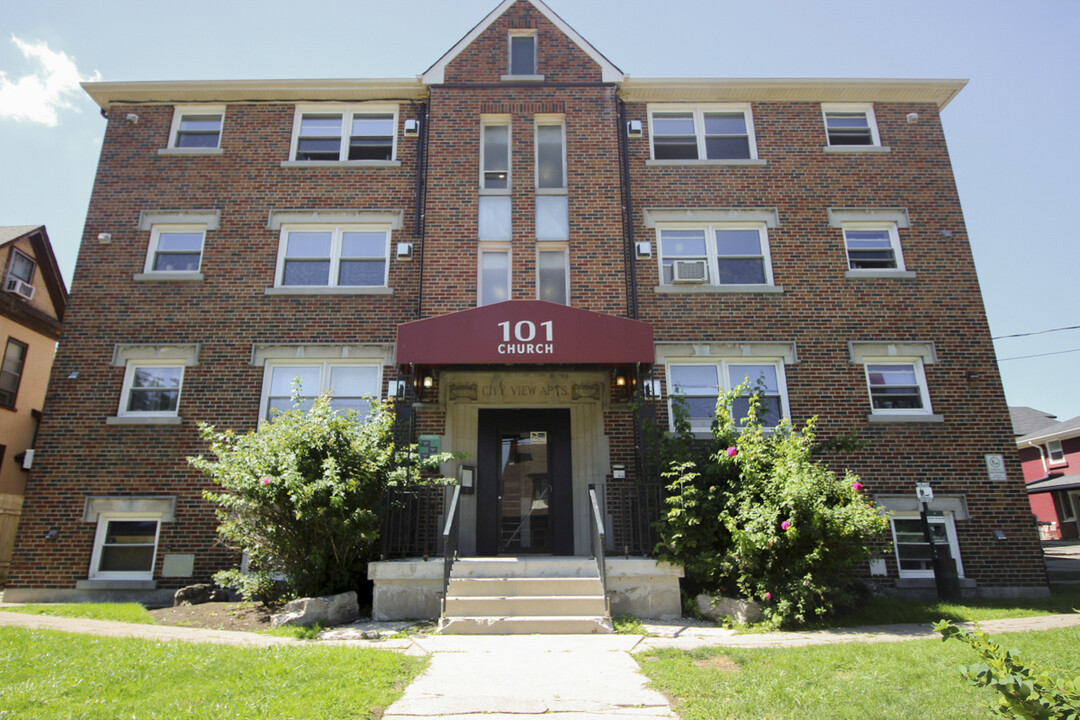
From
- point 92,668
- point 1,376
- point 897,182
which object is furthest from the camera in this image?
point 1,376

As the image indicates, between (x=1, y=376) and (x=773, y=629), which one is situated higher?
(x=1, y=376)

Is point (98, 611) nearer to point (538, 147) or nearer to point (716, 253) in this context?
point (538, 147)

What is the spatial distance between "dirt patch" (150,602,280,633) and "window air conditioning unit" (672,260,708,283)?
28.5ft

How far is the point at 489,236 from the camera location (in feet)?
41.2

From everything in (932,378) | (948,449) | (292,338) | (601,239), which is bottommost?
(948,449)

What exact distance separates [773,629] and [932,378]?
22.2ft

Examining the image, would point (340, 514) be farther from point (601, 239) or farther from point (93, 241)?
point (93, 241)

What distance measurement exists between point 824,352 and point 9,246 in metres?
20.8

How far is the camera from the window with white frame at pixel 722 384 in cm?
1174

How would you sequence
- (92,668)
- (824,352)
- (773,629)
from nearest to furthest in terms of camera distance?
1. (92,668)
2. (773,629)
3. (824,352)

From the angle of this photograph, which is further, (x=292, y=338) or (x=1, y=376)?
(x=1, y=376)

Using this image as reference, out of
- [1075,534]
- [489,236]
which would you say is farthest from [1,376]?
[1075,534]

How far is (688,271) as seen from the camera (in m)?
12.4

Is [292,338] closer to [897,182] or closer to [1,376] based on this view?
[1,376]
